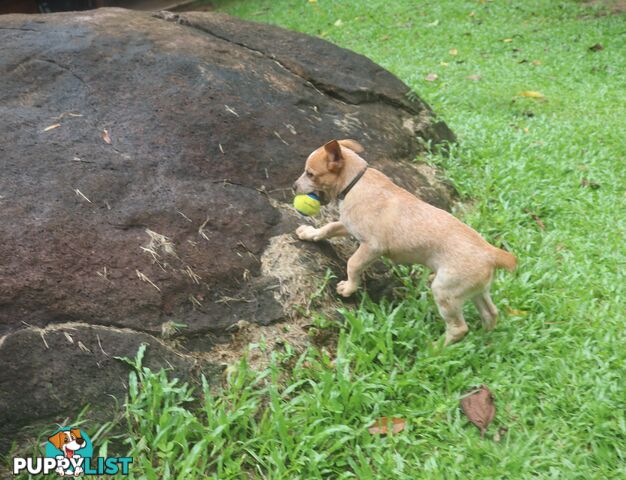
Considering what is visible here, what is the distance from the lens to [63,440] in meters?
3.58

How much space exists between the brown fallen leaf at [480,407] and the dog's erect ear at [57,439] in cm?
252

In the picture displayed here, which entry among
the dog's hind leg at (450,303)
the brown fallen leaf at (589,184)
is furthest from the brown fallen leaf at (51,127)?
the brown fallen leaf at (589,184)

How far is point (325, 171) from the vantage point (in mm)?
4691

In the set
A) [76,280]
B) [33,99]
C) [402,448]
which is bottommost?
[402,448]

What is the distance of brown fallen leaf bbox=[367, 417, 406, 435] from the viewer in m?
3.86

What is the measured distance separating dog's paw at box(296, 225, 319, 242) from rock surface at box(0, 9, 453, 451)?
9 cm

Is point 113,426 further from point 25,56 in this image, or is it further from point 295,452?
point 25,56

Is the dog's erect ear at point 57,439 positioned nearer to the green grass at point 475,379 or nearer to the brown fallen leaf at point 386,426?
the green grass at point 475,379

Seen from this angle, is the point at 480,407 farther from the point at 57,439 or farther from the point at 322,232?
the point at 57,439

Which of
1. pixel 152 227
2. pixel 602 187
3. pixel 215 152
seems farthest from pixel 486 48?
pixel 152 227

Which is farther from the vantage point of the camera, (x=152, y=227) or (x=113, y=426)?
(x=152, y=227)

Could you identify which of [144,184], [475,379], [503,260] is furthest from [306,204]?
[475,379]

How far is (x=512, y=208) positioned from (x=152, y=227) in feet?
12.5

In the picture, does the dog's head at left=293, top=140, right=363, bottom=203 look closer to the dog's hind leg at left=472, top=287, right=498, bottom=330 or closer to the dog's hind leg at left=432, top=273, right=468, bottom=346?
the dog's hind leg at left=432, top=273, right=468, bottom=346
